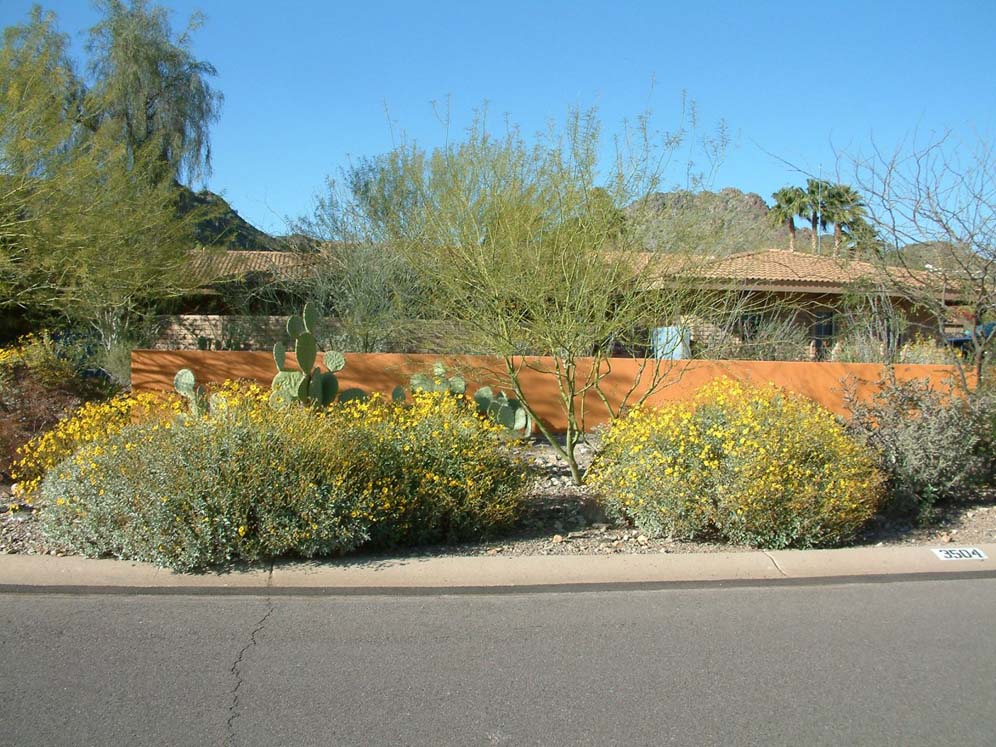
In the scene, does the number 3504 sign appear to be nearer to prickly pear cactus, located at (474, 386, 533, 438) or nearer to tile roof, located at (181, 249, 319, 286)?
prickly pear cactus, located at (474, 386, 533, 438)

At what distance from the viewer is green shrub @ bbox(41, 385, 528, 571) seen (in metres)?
6.40

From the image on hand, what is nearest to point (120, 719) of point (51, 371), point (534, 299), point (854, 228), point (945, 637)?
point (945, 637)

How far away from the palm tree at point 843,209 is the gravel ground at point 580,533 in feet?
13.0

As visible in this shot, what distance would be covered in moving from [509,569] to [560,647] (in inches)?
56.1

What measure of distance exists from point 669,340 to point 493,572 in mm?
4987

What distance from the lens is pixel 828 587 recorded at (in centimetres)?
652

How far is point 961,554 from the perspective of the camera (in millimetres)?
7348

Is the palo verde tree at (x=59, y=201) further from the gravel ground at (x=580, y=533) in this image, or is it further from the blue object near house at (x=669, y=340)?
the blue object near house at (x=669, y=340)

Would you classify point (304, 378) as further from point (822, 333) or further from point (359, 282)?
point (822, 333)

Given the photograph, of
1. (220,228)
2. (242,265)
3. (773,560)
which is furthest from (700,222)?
(220,228)

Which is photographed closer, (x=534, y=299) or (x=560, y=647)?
(x=560, y=647)

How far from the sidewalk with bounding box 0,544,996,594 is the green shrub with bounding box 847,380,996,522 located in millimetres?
1307

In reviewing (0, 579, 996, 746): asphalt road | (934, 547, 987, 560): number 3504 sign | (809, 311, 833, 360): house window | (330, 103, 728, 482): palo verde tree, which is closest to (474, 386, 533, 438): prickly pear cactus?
(330, 103, 728, 482): palo verde tree

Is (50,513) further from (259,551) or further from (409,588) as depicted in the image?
(409,588)
